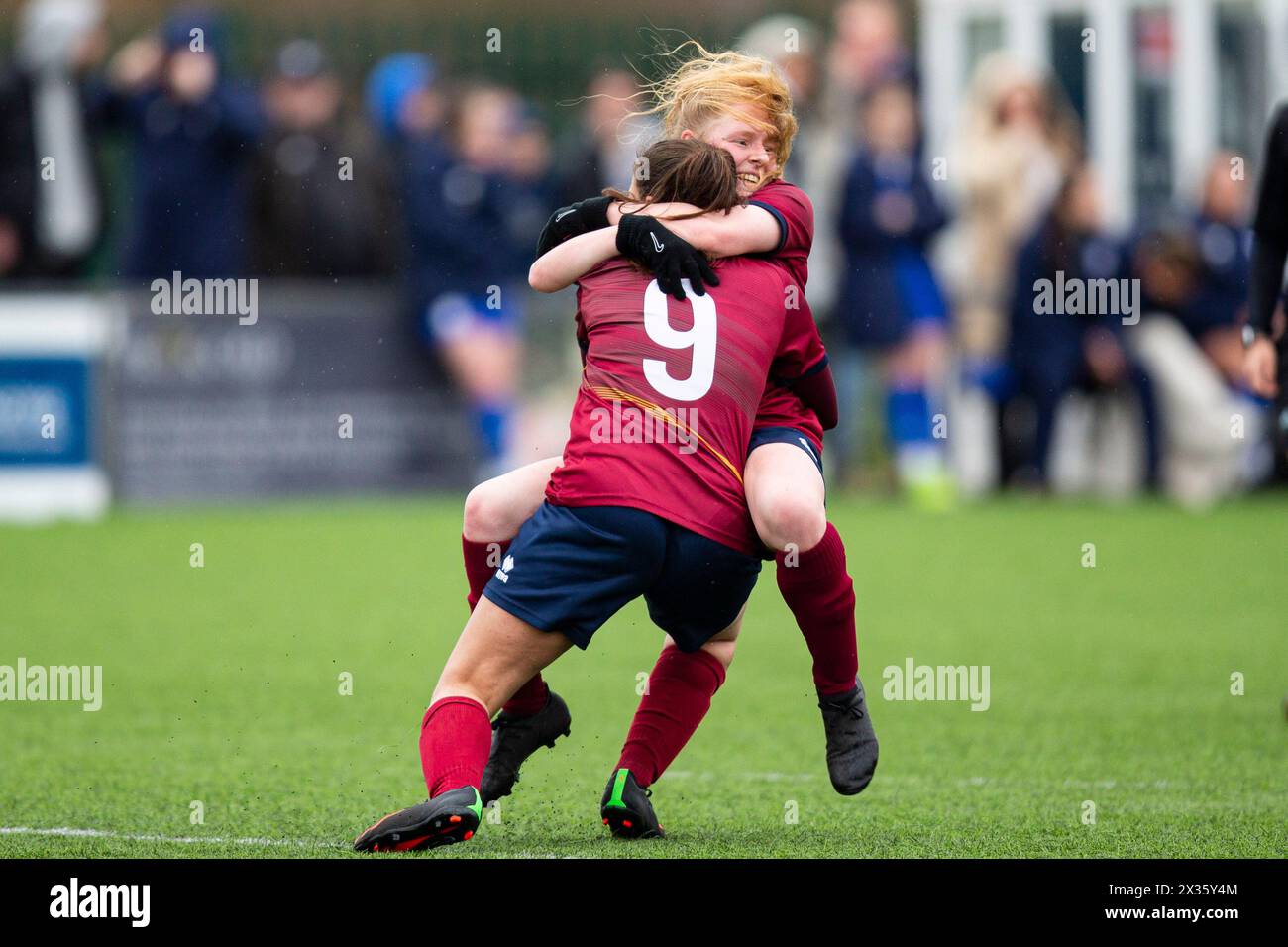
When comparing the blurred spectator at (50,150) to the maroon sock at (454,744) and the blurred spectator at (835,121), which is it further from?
the maroon sock at (454,744)

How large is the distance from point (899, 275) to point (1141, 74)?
13.2 feet

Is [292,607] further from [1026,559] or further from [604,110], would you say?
[604,110]

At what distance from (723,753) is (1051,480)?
9.54 meters

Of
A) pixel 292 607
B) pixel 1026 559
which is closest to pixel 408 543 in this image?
pixel 292 607

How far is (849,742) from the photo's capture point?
505 centimetres

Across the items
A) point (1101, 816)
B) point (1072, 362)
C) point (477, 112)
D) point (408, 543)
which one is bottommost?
point (1101, 816)

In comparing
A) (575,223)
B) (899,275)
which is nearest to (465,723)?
(575,223)

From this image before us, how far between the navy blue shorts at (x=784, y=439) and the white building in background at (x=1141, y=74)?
1287 cm

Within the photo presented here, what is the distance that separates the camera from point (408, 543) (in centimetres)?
→ 1243

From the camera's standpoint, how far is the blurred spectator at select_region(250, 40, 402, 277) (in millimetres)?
15445
